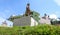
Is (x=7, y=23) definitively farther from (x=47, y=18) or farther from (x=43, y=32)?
(x=43, y=32)

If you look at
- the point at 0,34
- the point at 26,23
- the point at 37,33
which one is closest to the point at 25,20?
the point at 26,23

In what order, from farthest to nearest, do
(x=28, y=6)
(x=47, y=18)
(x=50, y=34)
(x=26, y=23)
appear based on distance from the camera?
(x=47, y=18), (x=28, y=6), (x=26, y=23), (x=50, y=34)

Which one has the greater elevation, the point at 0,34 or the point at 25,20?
the point at 25,20

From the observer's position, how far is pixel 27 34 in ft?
52.4

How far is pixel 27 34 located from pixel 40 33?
4.18 feet

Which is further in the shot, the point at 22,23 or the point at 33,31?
the point at 22,23

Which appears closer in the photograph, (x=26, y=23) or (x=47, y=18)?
(x=26, y=23)

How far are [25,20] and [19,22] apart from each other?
3.46 ft

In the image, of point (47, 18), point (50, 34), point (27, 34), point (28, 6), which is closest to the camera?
point (50, 34)

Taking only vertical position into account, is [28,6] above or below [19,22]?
above

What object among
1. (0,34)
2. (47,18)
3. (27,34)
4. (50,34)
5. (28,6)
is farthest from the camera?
(47,18)

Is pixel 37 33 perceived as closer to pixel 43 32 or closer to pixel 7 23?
pixel 43 32

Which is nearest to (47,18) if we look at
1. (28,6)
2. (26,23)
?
(28,6)

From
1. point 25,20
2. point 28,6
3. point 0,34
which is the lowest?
point 0,34
